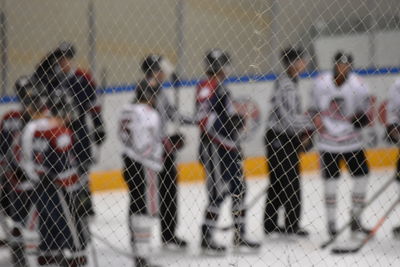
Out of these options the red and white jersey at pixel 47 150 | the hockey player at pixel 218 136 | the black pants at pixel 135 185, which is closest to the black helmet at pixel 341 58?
the hockey player at pixel 218 136

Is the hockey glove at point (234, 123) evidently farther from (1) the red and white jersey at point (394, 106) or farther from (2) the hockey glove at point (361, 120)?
(1) the red and white jersey at point (394, 106)

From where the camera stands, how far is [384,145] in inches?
357

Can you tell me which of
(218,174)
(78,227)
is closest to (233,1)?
(218,174)

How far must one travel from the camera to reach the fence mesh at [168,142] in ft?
17.3

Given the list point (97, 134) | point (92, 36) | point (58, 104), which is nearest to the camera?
point (58, 104)

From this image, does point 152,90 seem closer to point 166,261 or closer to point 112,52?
point 166,261

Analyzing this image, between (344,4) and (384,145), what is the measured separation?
145cm

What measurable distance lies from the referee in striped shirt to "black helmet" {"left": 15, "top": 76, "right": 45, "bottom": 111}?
1531 mm

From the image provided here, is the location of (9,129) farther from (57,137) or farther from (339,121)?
(339,121)

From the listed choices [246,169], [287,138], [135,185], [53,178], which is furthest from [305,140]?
[246,169]

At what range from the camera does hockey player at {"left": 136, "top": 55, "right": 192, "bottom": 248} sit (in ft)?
18.2

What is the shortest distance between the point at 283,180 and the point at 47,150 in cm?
176

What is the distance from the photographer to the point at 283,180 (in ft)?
20.2

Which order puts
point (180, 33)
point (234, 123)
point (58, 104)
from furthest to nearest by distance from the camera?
1. point (180, 33)
2. point (234, 123)
3. point (58, 104)
